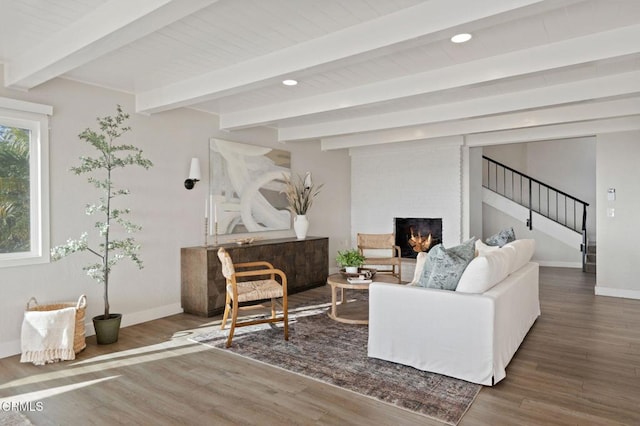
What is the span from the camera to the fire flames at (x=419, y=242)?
740 cm

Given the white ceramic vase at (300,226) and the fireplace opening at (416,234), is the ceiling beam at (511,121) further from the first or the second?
the fireplace opening at (416,234)

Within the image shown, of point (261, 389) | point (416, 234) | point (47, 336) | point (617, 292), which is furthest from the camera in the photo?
point (416, 234)

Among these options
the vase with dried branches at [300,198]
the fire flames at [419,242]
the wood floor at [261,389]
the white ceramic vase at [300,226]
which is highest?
the vase with dried branches at [300,198]

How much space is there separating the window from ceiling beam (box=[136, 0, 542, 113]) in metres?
1.12

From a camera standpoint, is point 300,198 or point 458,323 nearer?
point 458,323

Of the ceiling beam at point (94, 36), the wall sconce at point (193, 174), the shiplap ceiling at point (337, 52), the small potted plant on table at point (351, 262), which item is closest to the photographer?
the ceiling beam at point (94, 36)

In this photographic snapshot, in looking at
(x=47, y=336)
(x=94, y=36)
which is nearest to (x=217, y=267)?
(x=47, y=336)

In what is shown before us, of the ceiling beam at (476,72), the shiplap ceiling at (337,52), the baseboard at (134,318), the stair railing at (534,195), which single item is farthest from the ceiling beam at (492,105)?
the stair railing at (534,195)

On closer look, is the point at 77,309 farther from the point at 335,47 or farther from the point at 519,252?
the point at 519,252

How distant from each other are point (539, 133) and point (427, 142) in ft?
5.71

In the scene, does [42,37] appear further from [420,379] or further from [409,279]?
[409,279]

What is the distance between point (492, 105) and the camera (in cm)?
441

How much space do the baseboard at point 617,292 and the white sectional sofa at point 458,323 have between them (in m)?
3.16

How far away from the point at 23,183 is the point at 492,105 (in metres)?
4.79
